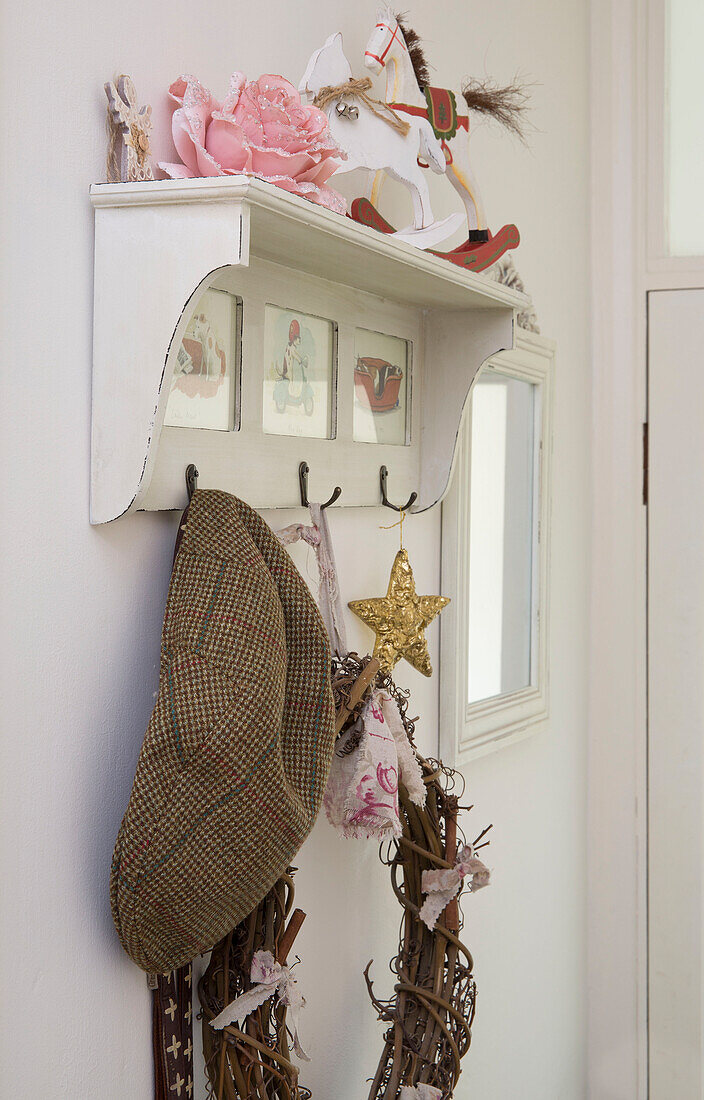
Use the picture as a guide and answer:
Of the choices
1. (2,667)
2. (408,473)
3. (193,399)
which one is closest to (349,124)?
(193,399)

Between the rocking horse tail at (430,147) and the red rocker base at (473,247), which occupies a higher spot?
the rocking horse tail at (430,147)

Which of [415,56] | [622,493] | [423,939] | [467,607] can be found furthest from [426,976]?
[622,493]

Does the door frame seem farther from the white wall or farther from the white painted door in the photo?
the white wall

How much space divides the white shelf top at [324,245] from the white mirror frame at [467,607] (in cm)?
20

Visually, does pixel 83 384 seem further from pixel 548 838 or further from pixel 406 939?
pixel 548 838

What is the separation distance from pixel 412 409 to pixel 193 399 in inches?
16.0

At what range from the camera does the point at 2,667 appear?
0.69 m

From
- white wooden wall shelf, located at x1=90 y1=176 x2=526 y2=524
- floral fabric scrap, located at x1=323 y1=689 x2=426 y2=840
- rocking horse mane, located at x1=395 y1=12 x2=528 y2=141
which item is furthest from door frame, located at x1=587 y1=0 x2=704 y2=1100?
floral fabric scrap, located at x1=323 y1=689 x2=426 y2=840

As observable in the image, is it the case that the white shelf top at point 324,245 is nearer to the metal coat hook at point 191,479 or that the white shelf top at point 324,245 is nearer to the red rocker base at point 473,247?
the red rocker base at point 473,247

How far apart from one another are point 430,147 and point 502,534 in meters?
0.62

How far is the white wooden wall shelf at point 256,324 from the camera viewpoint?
700mm

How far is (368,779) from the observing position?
0.90m

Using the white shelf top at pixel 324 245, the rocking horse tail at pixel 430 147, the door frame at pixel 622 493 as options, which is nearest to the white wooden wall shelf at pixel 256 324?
the white shelf top at pixel 324 245

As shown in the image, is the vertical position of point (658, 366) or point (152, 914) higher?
point (658, 366)
